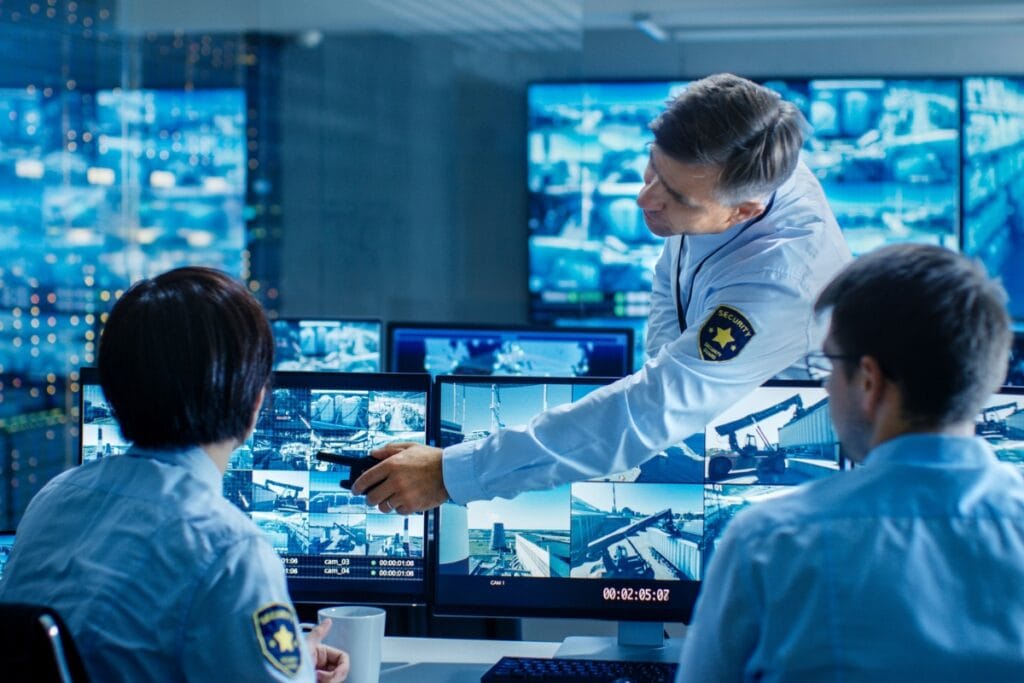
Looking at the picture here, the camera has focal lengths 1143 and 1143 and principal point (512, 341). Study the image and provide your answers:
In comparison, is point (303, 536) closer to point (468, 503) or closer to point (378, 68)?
point (468, 503)

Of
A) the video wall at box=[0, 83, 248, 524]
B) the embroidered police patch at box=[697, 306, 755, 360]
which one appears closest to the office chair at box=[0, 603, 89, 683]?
the embroidered police patch at box=[697, 306, 755, 360]

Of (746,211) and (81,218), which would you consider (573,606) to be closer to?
(746,211)

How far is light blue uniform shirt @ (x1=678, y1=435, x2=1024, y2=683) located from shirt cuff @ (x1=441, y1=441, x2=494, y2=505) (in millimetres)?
593

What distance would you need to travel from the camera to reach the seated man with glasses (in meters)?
0.98

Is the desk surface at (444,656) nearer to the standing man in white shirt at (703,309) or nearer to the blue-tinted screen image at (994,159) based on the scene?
the standing man in white shirt at (703,309)

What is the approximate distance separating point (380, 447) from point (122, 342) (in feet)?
1.90

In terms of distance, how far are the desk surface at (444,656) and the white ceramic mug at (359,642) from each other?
0.10m

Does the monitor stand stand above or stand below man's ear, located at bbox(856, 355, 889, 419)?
below

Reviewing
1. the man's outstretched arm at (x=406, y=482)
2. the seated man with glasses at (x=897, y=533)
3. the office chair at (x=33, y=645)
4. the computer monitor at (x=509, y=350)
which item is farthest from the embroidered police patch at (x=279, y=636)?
the computer monitor at (x=509, y=350)

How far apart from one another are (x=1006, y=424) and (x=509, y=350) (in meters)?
1.38

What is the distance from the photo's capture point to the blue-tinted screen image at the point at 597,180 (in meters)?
5.24

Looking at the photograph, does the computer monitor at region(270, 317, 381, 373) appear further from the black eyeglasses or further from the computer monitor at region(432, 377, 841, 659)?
the black eyeglasses

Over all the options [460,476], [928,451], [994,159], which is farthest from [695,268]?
[994,159]

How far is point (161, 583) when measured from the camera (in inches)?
42.5
